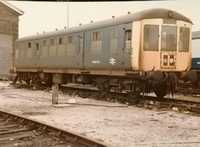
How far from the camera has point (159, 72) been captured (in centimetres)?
1692

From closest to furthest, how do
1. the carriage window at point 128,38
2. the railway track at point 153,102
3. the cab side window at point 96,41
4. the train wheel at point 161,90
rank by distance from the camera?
1. the railway track at point 153,102
2. the carriage window at point 128,38
3. the train wheel at point 161,90
4. the cab side window at point 96,41

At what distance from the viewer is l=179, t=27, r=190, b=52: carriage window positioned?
17844 mm

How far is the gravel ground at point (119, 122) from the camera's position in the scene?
29.8ft

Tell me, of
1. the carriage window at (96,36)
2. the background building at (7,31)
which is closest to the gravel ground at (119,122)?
the carriage window at (96,36)

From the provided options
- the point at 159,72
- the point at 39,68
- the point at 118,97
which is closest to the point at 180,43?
the point at 159,72

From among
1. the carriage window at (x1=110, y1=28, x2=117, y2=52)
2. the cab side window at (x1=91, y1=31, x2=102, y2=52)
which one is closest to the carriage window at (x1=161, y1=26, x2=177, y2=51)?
the carriage window at (x1=110, y1=28, x2=117, y2=52)

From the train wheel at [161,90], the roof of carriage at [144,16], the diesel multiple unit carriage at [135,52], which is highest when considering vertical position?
the roof of carriage at [144,16]

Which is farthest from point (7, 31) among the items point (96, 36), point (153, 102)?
point (153, 102)

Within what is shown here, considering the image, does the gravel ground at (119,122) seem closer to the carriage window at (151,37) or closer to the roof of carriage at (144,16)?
the carriage window at (151,37)

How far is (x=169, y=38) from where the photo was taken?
1744 cm

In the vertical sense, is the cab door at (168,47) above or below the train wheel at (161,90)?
above

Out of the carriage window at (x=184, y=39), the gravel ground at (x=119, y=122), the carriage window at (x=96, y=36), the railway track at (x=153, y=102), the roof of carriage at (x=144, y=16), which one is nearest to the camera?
the gravel ground at (x=119, y=122)

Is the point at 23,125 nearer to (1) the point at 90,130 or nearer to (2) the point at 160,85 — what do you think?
(1) the point at 90,130

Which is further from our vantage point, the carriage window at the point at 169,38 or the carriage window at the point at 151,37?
the carriage window at the point at 169,38
